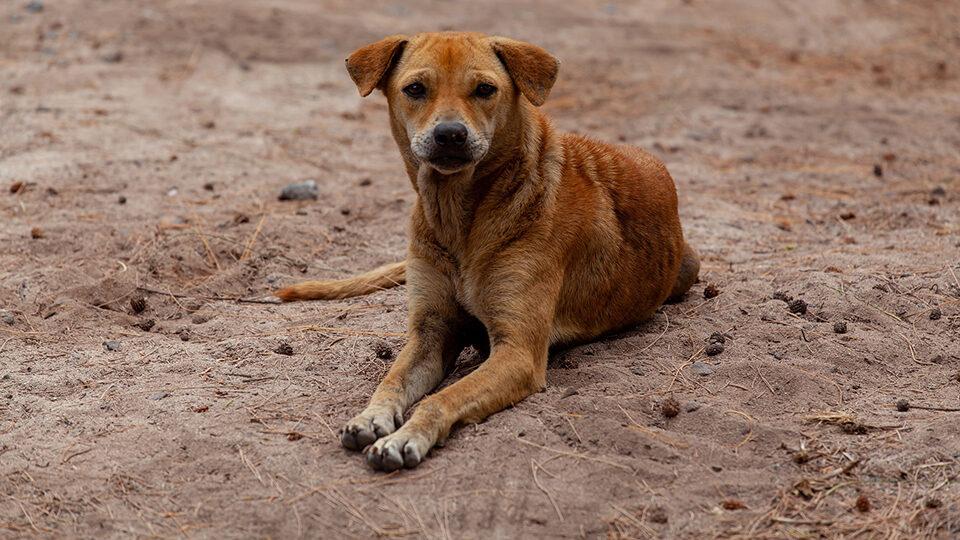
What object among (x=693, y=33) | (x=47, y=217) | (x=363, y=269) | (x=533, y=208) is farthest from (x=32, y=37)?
(x=533, y=208)

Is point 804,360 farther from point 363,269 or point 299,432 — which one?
point 363,269

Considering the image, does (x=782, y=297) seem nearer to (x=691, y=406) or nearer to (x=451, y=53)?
(x=691, y=406)

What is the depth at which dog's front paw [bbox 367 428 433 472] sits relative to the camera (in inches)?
173

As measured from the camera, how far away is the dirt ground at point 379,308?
422 cm

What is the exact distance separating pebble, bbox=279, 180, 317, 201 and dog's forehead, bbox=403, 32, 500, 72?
123 inches

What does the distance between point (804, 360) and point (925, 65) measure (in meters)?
9.06

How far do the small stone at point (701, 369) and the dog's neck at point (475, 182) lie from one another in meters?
1.12

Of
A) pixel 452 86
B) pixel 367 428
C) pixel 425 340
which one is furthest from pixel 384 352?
pixel 452 86

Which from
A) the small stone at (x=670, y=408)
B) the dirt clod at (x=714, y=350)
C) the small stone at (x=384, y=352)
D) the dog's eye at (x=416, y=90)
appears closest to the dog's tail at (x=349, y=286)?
the small stone at (x=384, y=352)

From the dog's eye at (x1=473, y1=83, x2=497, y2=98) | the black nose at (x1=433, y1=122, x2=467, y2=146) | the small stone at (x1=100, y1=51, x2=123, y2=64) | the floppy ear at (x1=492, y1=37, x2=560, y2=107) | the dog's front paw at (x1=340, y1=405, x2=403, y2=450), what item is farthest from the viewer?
the small stone at (x1=100, y1=51, x2=123, y2=64)

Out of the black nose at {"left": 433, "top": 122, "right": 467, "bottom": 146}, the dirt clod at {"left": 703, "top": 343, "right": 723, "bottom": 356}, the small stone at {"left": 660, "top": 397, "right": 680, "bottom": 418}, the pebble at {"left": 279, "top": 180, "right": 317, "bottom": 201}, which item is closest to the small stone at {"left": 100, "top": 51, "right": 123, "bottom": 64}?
the pebble at {"left": 279, "top": 180, "right": 317, "bottom": 201}

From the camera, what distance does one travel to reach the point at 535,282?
537cm

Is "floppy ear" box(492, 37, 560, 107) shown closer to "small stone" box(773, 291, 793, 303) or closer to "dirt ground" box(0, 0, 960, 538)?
"dirt ground" box(0, 0, 960, 538)

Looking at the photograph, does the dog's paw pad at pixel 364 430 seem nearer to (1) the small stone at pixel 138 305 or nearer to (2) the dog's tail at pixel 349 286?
(2) the dog's tail at pixel 349 286
